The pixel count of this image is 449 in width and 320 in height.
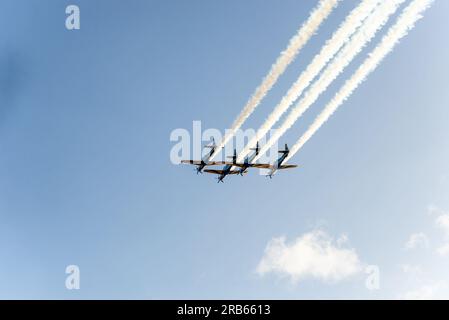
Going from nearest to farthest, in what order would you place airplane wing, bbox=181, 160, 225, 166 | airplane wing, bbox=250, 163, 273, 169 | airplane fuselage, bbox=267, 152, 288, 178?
airplane fuselage, bbox=267, 152, 288, 178 < airplane wing, bbox=250, 163, 273, 169 < airplane wing, bbox=181, 160, 225, 166

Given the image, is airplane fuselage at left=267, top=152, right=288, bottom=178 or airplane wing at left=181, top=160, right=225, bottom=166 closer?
airplane fuselage at left=267, top=152, right=288, bottom=178

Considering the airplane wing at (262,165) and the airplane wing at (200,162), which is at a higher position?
the airplane wing at (200,162)

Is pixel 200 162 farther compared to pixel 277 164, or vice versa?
pixel 200 162

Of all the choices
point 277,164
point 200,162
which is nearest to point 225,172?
point 200,162

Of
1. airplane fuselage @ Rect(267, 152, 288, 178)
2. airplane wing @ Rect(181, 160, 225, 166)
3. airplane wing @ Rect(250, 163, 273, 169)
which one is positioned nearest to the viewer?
airplane fuselage @ Rect(267, 152, 288, 178)

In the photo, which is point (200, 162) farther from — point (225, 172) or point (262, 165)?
point (262, 165)

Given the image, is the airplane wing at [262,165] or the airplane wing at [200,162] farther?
the airplane wing at [200,162]

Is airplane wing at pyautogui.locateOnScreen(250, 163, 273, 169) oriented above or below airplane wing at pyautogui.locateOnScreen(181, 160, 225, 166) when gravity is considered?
below

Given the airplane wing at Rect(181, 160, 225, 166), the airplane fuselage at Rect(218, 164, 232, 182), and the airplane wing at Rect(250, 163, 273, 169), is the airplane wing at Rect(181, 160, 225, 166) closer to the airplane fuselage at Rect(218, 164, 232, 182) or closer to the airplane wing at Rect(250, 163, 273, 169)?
the airplane fuselage at Rect(218, 164, 232, 182)

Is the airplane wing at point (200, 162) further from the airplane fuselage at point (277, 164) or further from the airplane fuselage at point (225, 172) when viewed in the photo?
the airplane fuselage at point (277, 164)
